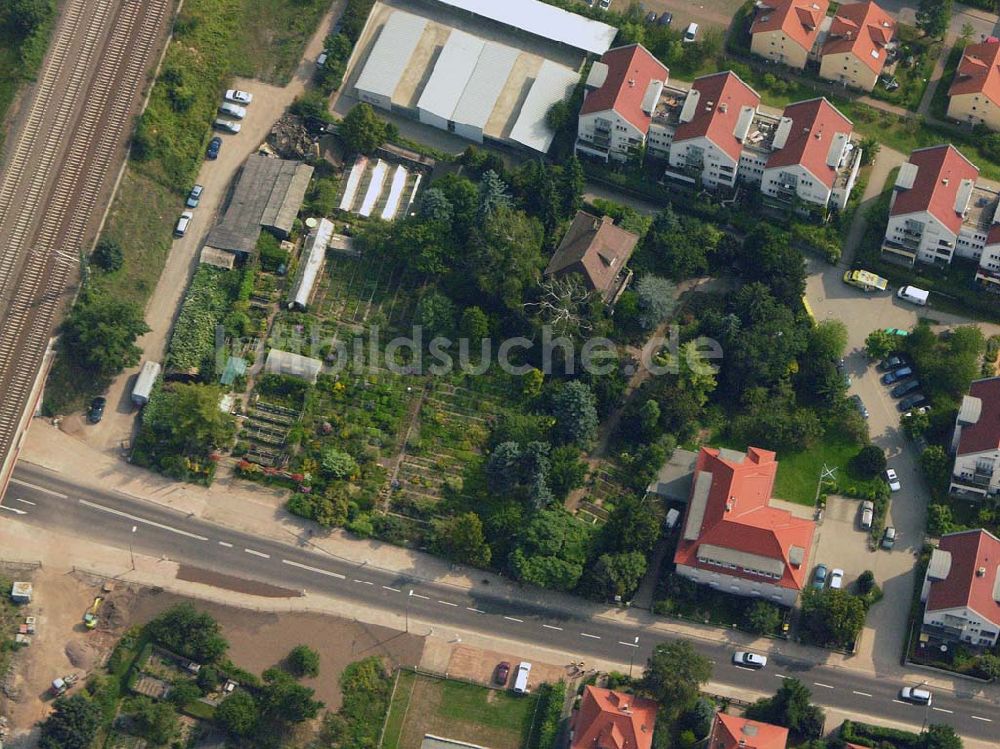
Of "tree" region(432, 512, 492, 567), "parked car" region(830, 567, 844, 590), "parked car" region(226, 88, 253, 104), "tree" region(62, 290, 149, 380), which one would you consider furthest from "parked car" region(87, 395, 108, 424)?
"parked car" region(830, 567, 844, 590)

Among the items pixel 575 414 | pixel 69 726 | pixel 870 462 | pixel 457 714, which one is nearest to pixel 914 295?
pixel 870 462

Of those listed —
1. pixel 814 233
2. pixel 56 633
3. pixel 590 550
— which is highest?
pixel 814 233

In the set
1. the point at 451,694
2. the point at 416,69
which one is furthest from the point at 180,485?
the point at 416,69

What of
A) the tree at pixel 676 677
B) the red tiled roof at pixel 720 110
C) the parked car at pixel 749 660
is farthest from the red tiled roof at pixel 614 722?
the red tiled roof at pixel 720 110

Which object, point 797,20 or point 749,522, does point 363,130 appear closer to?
point 797,20

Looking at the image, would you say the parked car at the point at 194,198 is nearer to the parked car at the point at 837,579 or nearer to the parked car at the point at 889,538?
the parked car at the point at 837,579

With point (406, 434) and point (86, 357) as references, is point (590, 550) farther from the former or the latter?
point (86, 357)
